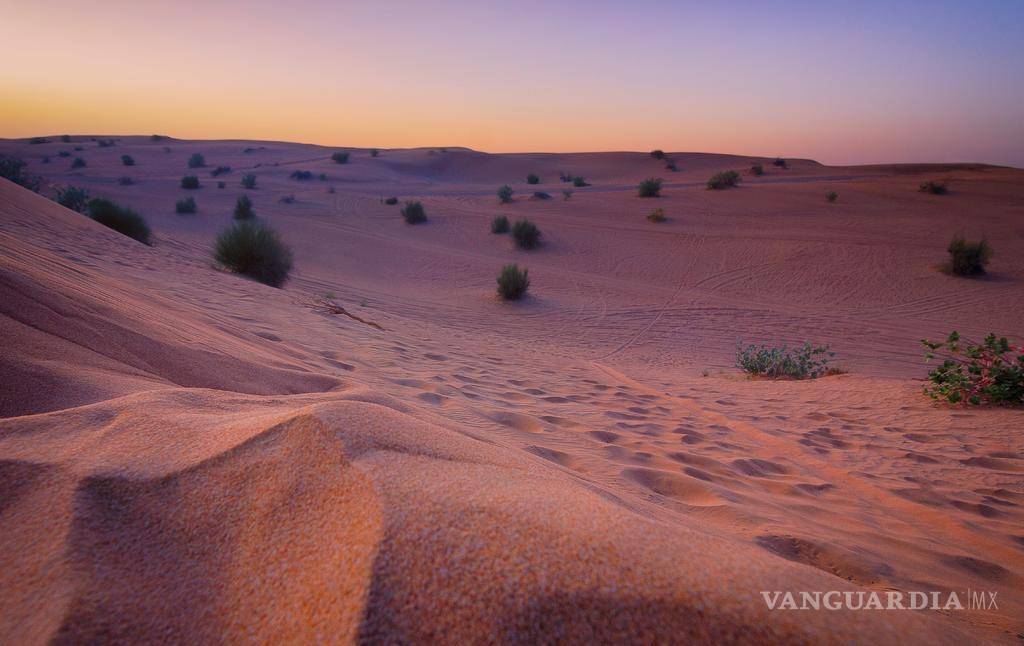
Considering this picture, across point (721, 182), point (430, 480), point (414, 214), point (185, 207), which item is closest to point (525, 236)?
point (414, 214)

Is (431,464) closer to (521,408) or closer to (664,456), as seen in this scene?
(664,456)

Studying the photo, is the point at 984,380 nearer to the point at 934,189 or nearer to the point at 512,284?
the point at 512,284

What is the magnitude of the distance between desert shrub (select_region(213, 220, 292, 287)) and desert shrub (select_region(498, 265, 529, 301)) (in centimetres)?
521

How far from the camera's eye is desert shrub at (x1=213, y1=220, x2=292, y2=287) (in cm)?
1135

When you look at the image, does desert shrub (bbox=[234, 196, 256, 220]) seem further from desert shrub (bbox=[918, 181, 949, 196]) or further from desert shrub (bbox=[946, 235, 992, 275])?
desert shrub (bbox=[918, 181, 949, 196])

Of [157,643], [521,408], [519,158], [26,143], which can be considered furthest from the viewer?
[519,158]

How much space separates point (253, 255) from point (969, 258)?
19.3 meters

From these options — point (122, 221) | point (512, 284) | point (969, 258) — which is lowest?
point (512, 284)

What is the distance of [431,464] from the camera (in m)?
1.60

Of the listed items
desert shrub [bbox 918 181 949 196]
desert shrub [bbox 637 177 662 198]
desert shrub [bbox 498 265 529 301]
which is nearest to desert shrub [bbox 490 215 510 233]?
desert shrub [bbox 498 265 529 301]

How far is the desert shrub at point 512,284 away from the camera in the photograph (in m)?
13.9

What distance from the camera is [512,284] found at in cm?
1388

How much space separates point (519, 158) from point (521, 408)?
62.0 metres

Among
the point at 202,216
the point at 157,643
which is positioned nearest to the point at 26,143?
the point at 202,216
